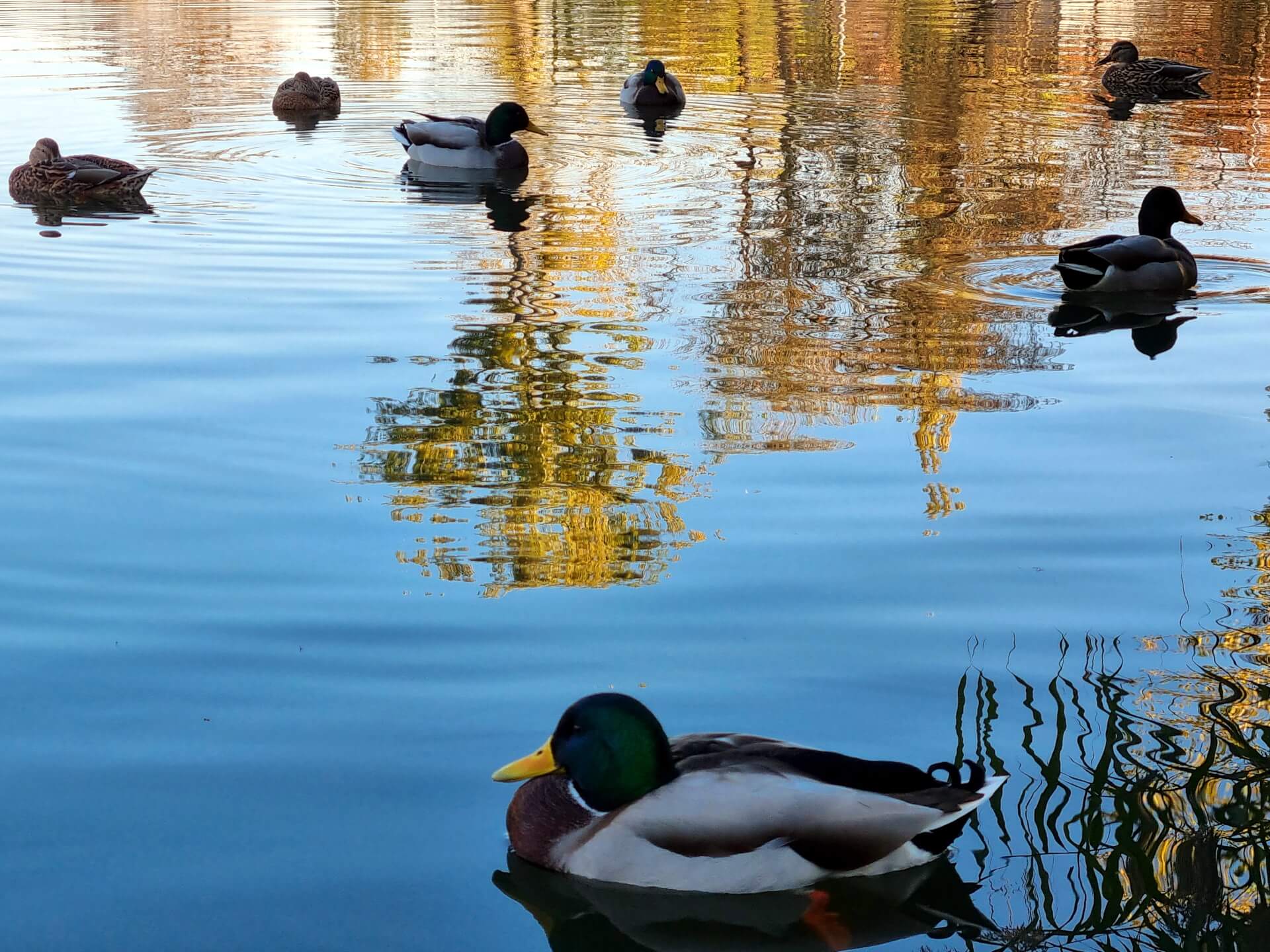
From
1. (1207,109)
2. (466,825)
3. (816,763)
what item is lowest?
(466,825)

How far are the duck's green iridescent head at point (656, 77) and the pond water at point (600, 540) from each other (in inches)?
228

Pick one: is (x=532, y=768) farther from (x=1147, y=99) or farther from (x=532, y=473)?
(x=1147, y=99)

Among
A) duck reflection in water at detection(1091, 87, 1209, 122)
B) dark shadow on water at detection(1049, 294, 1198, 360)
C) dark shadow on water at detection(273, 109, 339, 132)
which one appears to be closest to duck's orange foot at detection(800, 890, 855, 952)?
dark shadow on water at detection(1049, 294, 1198, 360)

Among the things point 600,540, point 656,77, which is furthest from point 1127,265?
point 656,77

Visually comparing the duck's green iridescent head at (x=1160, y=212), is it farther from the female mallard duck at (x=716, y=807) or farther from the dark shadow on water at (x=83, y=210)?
the dark shadow on water at (x=83, y=210)

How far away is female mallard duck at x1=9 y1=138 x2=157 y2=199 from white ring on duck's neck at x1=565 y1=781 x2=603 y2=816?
11434 millimetres

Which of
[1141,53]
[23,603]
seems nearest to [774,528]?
[23,603]

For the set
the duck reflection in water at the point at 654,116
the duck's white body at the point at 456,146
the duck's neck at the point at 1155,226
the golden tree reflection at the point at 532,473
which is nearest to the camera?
the golden tree reflection at the point at 532,473

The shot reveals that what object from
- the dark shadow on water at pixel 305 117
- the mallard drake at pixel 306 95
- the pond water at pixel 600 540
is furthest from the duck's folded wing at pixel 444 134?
the mallard drake at pixel 306 95

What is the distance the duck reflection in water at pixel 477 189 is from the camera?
14227 millimetres

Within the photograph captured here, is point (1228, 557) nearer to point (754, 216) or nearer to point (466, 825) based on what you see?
point (466, 825)

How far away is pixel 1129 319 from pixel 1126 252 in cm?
62

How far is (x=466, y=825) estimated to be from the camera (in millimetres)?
4488

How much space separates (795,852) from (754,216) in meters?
9.99
